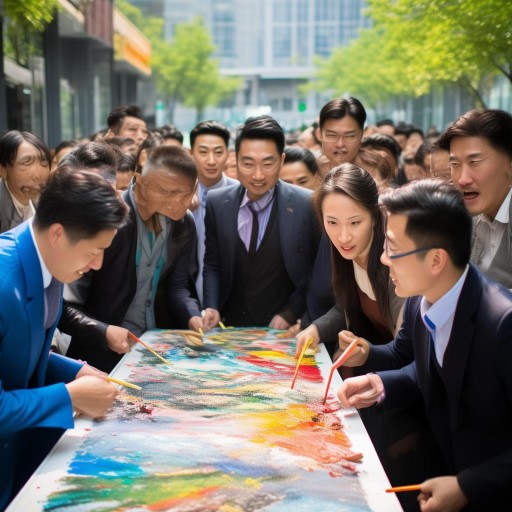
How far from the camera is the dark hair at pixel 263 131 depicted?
4.40 meters

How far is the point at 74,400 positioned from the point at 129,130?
532 centimetres

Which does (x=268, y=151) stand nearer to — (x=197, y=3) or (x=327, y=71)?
(x=327, y=71)

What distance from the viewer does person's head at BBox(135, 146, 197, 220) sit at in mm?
3779

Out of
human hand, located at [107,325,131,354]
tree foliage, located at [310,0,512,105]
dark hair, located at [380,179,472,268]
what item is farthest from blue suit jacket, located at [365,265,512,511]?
tree foliage, located at [310,0,512,105]

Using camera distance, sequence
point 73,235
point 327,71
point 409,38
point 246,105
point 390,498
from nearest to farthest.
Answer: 1. point 390,498
2. point 73,235
3. point 409,38
4. point 327,71
5. point 246,105

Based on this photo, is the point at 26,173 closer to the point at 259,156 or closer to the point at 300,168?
the point at 259,156

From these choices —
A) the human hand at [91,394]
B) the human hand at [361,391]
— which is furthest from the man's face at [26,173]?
the human hand at [361,391]

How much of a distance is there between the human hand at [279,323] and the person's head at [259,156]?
707 mm

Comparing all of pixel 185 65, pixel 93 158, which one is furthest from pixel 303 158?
pixel 185 65

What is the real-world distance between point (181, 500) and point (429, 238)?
41.6 inches

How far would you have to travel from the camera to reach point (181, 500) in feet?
6.85

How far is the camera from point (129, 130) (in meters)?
7.43

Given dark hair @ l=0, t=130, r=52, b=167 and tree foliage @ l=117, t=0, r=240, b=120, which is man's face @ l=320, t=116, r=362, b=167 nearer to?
dark hair @ l=0, t=130, r=52, b=167

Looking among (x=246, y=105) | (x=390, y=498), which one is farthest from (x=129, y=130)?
(x=246, y=105)
